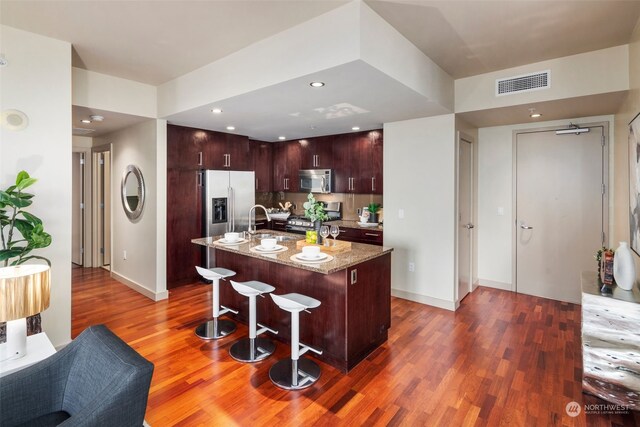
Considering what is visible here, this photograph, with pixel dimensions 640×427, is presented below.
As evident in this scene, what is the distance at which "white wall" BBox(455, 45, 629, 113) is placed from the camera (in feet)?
10.0

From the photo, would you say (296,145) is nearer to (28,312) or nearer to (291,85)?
(291,85)

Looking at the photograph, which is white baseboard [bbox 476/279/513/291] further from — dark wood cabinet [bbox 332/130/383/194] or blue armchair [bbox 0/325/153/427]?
blue armchair [bbox 0/325/153/427]

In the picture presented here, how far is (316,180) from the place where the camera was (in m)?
5.75

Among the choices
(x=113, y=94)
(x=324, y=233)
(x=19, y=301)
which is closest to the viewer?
(x=19, y=301)

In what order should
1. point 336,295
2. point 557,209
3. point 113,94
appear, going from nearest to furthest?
1. point 336,295
2. point 113,94
3. point 557,209

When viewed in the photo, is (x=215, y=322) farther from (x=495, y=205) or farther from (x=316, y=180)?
(x=495, y=205)

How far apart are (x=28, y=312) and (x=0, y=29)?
234 cm

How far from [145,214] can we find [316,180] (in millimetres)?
2647

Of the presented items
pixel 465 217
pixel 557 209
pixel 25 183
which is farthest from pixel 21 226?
pixel 557 209

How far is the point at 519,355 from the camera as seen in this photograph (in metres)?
2.97

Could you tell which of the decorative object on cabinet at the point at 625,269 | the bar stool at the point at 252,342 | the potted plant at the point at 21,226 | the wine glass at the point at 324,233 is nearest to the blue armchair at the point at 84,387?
the potted plant at the point at 21,226

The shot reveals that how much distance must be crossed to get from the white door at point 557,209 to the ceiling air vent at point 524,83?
4.12ft

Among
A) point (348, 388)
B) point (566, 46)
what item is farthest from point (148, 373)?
point (566, 46)

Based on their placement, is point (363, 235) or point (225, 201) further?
point (225, 201)
